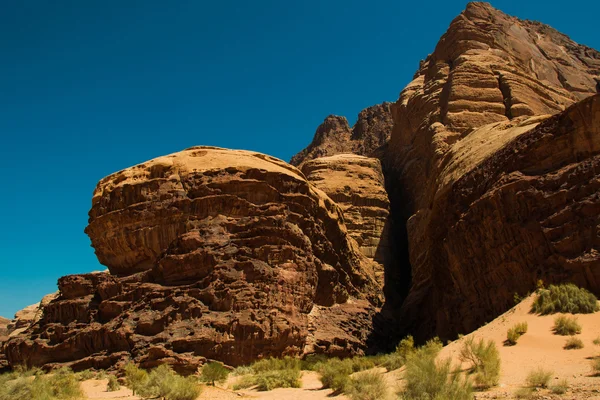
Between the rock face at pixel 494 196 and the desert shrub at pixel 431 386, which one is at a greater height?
the rock face at pixel 494 196

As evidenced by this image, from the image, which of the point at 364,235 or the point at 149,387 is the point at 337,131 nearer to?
the point at 364,235

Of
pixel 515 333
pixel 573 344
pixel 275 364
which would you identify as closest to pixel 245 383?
pixel 275 364

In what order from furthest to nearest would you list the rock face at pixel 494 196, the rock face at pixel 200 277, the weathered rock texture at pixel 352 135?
the weathered rock texture at pixel 352 135, the rock face at pixel 200 277, the rock face at pixel 494 196

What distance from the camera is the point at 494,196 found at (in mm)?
→ 23609

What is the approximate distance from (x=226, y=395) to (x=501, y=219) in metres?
14.6

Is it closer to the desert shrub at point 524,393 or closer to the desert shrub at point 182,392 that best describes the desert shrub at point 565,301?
the desert shrub at point 524,393

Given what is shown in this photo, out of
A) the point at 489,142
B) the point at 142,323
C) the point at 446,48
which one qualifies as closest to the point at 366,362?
the point at 142,323

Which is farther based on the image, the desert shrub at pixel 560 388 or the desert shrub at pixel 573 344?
the desert shrub at pixel 573 344

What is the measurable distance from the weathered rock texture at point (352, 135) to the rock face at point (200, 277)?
4635 centimetres

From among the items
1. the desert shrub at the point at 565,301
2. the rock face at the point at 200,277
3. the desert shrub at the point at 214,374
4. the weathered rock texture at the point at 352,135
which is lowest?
the desert shrub at the point at 214,374

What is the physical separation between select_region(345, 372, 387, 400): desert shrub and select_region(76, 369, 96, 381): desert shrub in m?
13.7

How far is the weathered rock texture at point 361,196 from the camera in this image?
47.5 m

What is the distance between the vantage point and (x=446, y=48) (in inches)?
2192

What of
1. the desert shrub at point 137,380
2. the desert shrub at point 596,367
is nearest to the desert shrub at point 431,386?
the desert shrub at point 596,367
